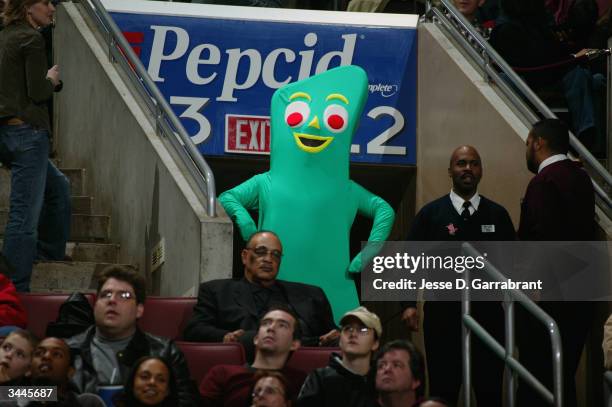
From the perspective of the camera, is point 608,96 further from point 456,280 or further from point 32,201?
point 32,201

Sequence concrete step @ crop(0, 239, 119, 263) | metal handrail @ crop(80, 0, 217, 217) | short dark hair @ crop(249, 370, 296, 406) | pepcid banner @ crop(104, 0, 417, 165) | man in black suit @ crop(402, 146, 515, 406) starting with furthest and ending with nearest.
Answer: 1. pepcid banner @ crop(104, 0, 417, 165)
2. concrete step @ crop(0, 239, 119, 263)
3. metal handrail @ crop(80, 0, 217, 217)
4. man in black suit @ crop(402, 146, 515, 406)
5. short dark hair @ crop(249, 370, 296, 406)

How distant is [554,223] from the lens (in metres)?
9.20

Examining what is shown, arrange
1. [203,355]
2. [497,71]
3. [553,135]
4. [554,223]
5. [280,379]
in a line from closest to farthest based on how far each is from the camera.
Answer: [280,379]
[203,355]
[554,223]
[553,135]
[497,71]

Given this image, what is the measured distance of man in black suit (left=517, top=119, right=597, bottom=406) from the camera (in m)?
8.93

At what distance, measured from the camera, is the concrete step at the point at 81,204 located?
12125mm

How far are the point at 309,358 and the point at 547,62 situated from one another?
4791mm

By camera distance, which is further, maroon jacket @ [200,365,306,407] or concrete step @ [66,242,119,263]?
concrete step @ [66,242,119,263]

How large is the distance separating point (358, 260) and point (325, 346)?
1617mm

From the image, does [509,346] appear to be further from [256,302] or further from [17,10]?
[17,10]

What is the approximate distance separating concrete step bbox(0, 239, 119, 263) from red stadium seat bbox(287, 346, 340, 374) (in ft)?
9.93

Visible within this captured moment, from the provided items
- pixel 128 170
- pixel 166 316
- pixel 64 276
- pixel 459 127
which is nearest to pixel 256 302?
pixel 166 316

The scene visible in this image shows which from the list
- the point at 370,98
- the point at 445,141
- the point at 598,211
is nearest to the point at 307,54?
the point at 370,98

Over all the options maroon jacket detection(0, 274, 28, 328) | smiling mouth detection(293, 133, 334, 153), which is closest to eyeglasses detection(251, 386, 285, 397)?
maroon jacket detection(0, 274, 28, 328)

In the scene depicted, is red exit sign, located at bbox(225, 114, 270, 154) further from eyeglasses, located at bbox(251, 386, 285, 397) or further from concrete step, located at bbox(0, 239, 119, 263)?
eyeglasses, located at bbox(251, 386, 285, 397)
